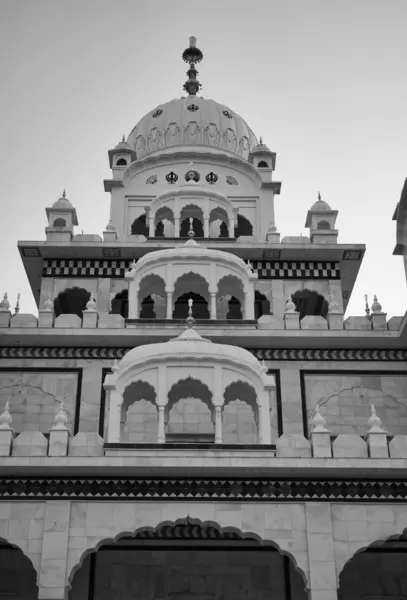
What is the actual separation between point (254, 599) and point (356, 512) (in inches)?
137

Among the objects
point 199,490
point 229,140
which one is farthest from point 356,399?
point 229,140

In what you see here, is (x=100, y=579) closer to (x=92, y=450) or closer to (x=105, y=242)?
(x=92, y=450)

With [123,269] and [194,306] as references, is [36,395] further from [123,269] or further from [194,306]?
[194,306]

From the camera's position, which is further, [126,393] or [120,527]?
[126,393]

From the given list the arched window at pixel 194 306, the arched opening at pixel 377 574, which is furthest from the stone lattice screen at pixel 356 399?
the arched window at pixel 194 306

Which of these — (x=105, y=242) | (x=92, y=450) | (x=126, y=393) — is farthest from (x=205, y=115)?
(x=92, y=450)

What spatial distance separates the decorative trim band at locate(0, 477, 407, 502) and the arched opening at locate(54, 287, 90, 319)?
29.3ft

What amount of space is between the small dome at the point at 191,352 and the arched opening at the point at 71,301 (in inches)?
244

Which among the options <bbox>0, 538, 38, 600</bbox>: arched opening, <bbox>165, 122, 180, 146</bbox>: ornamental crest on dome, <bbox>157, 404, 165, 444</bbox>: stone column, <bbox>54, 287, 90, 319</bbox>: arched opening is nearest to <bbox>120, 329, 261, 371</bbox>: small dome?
<bbox>157, 404, 165, 444</bbox>: stone column

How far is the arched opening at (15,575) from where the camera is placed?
20.4 m

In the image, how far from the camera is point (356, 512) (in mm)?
18453

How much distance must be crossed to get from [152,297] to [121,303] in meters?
0.88

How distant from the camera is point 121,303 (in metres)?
26.9

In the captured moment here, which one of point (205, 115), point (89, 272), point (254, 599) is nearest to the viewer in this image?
point (254, 599)
